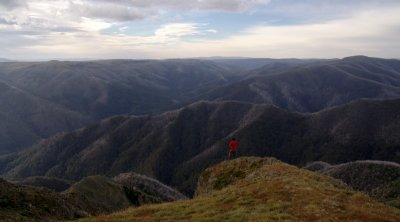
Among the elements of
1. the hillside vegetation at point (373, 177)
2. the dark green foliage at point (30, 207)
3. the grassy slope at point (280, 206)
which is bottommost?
the hillside vegetation at point (373, 177)

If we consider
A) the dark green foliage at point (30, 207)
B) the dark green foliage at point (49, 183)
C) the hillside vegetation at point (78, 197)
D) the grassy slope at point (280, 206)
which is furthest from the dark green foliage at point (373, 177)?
the dark green foliage at point (49, 183)

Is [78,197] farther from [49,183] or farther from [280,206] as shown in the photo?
[49,183]

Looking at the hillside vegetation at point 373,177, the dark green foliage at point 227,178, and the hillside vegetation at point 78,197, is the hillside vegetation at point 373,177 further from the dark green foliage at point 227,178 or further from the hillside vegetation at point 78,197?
the hillside vegetation at point 78,197

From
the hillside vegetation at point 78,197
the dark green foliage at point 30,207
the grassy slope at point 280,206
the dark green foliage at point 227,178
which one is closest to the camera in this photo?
the grassy slope at point 280,206

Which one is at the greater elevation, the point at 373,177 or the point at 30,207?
the point at 30,207

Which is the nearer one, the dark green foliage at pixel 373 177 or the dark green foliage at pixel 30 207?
the dark green foliage at pixel 30 207

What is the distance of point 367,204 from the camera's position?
30031 millimetres

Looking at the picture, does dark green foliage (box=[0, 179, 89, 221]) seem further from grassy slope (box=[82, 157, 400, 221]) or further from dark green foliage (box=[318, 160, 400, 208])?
dark green foliage (box=[318, 160, 400, 208])

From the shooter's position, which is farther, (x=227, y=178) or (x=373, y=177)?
(x=373, y=177)

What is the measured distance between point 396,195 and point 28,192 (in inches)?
2977

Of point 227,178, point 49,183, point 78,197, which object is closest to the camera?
point 227,178

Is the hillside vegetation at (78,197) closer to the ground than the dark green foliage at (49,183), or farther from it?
farther from it

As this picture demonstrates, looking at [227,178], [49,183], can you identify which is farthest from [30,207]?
[49,183]

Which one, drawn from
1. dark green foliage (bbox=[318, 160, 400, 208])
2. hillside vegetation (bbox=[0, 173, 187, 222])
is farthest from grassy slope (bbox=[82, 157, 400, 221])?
dark green foliage (bbox=[318, 160, 400, 208])
